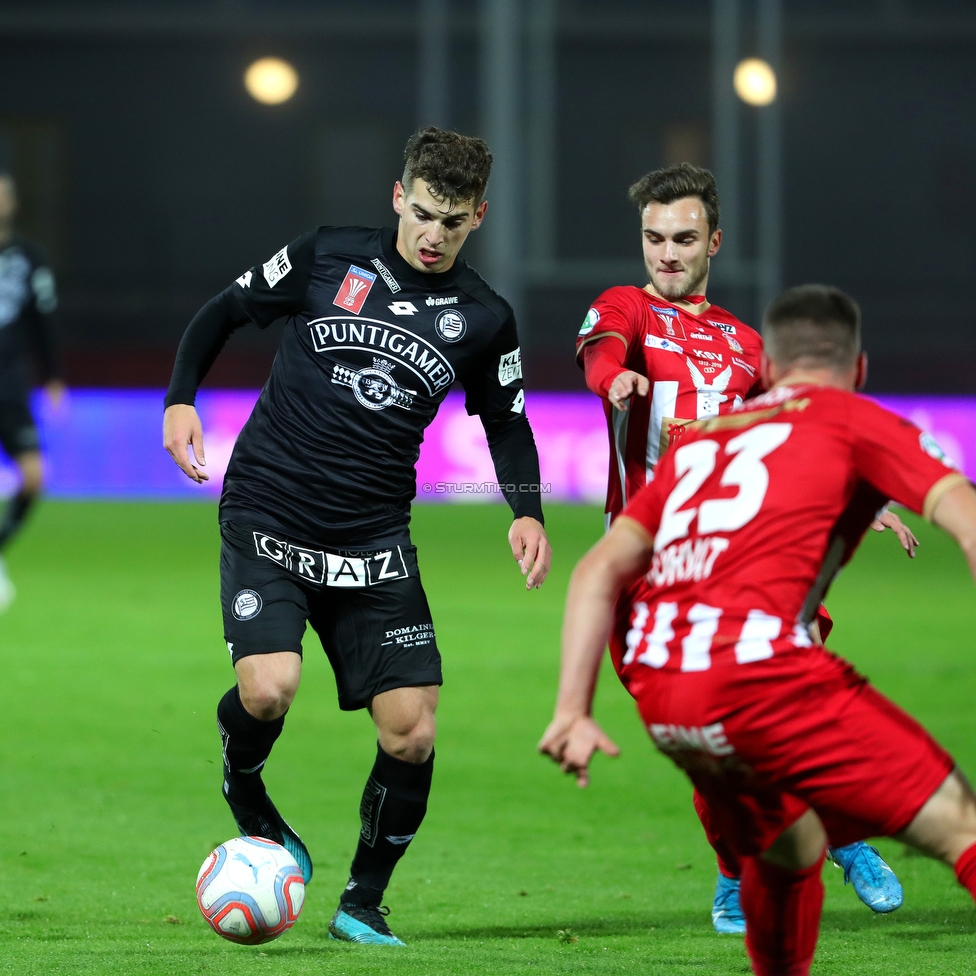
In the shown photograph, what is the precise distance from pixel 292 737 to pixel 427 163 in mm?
3944

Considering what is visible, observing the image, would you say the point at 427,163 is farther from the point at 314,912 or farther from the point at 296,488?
the point at 314,912

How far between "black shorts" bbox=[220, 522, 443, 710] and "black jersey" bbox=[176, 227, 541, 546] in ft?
0.23

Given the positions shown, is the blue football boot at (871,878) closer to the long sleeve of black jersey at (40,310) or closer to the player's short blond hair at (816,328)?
the player's short blond hair at (816,328)

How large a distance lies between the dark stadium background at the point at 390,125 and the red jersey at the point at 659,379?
988 inches

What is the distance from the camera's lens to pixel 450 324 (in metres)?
4.64

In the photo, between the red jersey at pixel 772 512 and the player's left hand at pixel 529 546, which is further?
the player's left hand at pixel 529 546

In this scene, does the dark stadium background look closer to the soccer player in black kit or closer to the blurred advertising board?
the blurred advertising board

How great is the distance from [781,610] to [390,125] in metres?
28.8

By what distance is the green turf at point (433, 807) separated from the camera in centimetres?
416

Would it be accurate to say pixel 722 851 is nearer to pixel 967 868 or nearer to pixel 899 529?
pixel 899 529

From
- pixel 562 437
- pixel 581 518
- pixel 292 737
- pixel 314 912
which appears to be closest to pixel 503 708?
pixel 292 737

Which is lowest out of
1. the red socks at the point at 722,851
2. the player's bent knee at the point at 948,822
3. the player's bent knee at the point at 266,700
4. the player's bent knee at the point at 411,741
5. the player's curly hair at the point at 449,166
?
the red socks at the point at 722,851

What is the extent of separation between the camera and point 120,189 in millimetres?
30547

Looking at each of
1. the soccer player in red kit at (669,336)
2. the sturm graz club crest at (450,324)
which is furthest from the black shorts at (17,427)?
the soccer player in red kit at (669,336)
